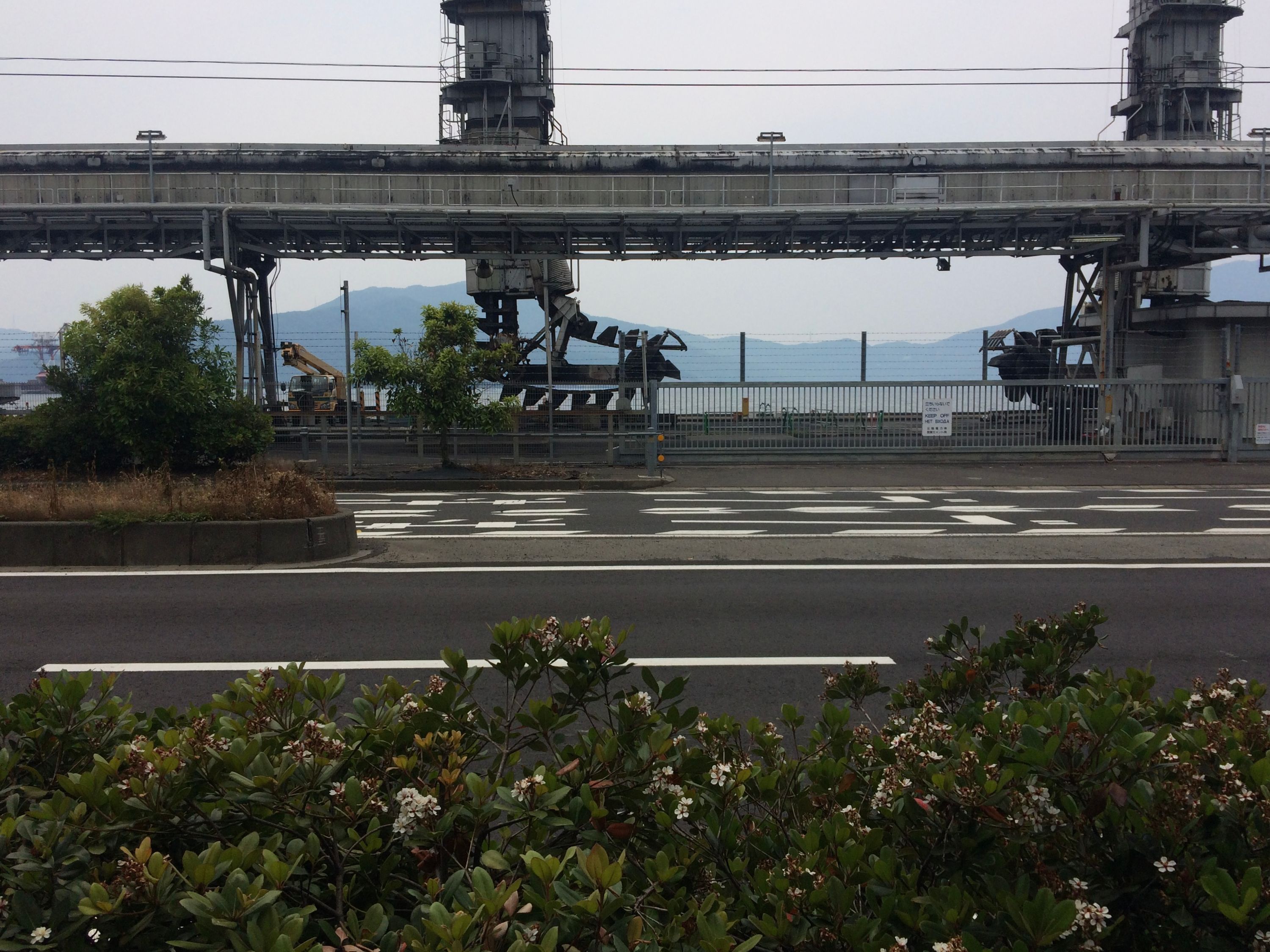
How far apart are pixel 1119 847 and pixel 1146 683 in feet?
3.12

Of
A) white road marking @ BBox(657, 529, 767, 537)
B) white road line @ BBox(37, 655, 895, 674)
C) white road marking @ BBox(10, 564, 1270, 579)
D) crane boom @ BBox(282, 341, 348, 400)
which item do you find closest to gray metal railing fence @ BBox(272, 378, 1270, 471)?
white road marking @ BBox(657, 529, 767, 537)

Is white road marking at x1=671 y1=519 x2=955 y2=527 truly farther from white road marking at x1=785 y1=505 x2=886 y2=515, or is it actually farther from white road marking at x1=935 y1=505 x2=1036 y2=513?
white road marking at x1=935 y1=505 x2=1036 y2=513

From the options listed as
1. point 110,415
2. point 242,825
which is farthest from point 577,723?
point 110,415

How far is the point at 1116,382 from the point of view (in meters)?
23.4

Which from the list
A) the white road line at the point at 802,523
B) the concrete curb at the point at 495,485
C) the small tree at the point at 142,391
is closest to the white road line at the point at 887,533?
the white road line at the point at 802,523

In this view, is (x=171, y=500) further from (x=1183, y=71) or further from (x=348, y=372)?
(x=1183, y=71)

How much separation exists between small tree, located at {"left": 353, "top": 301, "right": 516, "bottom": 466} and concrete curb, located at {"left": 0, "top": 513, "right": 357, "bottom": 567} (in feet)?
31.4

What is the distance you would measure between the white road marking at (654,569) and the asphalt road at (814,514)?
76.4 inches

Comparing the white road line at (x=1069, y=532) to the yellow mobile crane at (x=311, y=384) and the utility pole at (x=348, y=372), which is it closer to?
the utility pole at (x=348, y=372)

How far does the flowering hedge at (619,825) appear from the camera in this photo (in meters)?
1.86

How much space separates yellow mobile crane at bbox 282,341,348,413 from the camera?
31.1 m

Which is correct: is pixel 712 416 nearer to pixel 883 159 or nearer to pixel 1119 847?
pixel 883 159

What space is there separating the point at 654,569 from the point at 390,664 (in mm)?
4398

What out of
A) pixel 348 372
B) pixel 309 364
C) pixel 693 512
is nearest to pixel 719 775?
pixel 693 512
